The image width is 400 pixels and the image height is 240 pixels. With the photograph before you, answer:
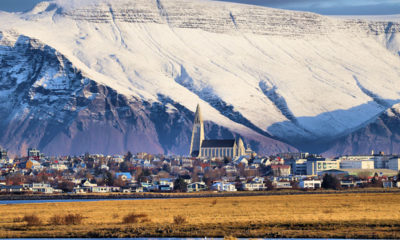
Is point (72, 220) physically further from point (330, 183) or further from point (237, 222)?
point (330, 183)

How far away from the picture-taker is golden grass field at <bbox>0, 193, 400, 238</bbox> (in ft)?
224

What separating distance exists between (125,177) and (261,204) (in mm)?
Result: 90975

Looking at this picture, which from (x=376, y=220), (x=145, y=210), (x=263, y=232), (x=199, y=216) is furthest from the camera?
(x=145, y=210)

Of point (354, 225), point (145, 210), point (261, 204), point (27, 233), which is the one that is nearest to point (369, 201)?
point (261, 204)

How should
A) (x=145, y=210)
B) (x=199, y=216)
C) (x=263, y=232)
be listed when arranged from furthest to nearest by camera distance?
1. (x=145, y=210)
2. (x=199, y=216)
3. (x=263, y=232)

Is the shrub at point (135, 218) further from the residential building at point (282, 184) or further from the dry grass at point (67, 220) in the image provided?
the residential building at point (282, 184)

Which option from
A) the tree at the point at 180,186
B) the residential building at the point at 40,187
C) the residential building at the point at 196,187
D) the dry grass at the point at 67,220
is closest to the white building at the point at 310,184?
the residential building at the point at 196,187

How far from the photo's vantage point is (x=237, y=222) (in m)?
→ 74.1

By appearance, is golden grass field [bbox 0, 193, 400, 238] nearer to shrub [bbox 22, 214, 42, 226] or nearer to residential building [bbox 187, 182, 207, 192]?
shrub [bbox 22, 214, 42, 226]

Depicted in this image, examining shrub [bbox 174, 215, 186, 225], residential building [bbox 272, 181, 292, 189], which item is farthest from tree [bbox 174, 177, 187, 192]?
shrub [bbox 174, 215, 186, 225]

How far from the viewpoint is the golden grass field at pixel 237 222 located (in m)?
68.3

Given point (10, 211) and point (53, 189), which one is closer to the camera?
point (10, 211)

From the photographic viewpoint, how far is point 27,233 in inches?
2810

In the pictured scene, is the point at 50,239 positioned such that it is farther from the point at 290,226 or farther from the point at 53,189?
the point at 53,189
